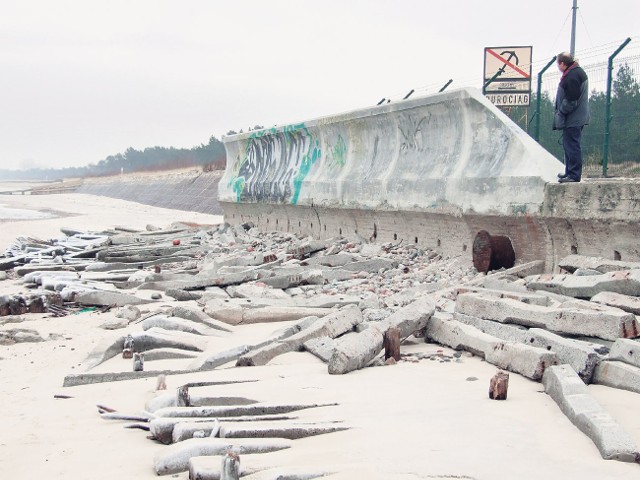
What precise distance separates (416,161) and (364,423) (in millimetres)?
7435

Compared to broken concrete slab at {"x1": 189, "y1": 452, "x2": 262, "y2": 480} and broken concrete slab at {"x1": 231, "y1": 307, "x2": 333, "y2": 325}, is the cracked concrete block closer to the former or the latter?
broken concrete slab at {"x1": 231, "y1": 307, "x2": 333, "y2": 325}

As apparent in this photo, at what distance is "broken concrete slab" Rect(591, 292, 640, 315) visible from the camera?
5607mm

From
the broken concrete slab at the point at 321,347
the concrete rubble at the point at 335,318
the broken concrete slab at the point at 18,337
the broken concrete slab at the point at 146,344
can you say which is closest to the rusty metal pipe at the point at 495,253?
the concrete rubble at the point at 335,318

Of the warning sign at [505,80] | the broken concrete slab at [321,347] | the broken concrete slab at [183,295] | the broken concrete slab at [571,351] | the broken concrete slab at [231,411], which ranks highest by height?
the warning sign at [505,80]

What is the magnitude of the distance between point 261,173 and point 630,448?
15.8 meters

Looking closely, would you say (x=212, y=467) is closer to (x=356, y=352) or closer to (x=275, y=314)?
(x=356, y=352)

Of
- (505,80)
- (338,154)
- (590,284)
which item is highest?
(505,80)

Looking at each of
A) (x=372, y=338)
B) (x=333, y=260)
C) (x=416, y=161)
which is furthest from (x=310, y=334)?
(x=416, y=161)

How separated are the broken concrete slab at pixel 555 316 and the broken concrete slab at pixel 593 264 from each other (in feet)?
3.19

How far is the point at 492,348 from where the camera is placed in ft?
18.0

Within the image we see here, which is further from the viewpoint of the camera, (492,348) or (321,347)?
(321,347)

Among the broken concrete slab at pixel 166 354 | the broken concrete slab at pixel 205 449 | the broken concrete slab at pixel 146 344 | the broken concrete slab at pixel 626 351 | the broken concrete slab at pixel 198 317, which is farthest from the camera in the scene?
the broken concrete slab at pixel 198 317

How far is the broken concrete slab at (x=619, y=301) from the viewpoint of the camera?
5.61 m

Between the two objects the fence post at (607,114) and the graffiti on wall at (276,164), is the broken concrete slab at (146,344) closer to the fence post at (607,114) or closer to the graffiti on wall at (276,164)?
the fence post at (607,114)
